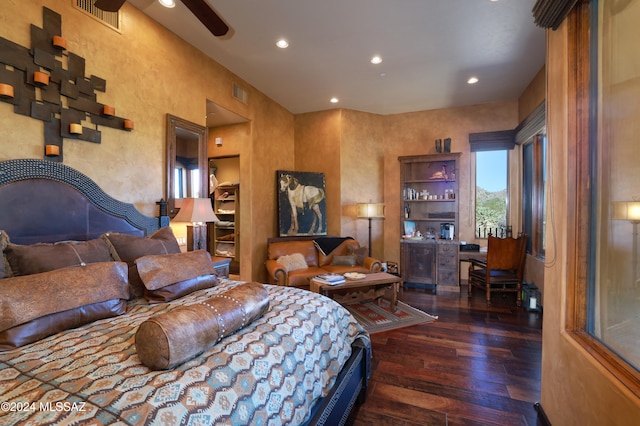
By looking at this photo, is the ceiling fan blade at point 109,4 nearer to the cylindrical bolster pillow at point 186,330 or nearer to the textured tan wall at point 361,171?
the cylindrical bolster pillow at point 186,330

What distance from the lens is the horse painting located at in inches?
205

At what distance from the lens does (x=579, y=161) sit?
5.34 feet

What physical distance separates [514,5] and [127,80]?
381cm

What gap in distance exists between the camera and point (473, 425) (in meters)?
1.89

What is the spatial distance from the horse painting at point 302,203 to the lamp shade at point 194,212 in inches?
85.0

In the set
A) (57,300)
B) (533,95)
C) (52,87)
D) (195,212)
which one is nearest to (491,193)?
(533,95)

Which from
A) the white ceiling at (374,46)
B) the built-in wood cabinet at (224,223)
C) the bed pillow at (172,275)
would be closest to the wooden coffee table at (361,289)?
the bed pillow at (172,275)

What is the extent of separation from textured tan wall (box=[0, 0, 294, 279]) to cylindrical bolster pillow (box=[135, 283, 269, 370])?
6.39 feet

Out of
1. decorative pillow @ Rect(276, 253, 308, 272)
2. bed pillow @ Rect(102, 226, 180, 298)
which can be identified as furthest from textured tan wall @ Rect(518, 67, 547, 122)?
bed pillow @ Rect(102, 226, 180, 298)

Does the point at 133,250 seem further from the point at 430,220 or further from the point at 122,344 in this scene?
the point at 430,220

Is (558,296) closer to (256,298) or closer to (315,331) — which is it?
(315,331)

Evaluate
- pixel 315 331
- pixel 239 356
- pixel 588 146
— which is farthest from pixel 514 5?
pixel 239 356

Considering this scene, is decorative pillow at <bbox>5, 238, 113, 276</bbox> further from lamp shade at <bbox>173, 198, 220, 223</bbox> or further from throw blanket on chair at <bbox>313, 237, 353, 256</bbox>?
throw blanket on chair at <bbox>313, 237, 353, 256</bbox>

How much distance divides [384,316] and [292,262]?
1.62 metres
